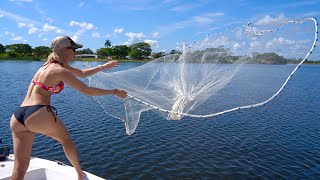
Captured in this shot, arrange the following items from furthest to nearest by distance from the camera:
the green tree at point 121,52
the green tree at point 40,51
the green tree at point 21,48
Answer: the green tree at point 40,51
the green tree at point 21,48
the green tree at point 121,52

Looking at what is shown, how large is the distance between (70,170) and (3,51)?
154 meters

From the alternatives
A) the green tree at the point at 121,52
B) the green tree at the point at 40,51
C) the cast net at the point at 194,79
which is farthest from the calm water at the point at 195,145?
the green tree at the point at 40,51

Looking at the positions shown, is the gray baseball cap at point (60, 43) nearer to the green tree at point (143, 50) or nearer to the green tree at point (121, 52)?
the green tree at point (143, 50)

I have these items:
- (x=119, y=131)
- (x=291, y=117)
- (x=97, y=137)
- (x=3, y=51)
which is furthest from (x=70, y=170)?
(x=3, y=51)

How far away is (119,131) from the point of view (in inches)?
544

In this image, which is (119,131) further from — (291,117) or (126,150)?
(291,117)

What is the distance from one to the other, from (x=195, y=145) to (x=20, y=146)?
8.45m

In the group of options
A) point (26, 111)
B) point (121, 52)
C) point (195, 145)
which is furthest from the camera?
point (121, 52)

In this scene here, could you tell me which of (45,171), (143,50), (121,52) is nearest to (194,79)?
(45,171)

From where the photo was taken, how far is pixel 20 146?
184 inches

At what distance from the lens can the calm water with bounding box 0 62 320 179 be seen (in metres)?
9.96

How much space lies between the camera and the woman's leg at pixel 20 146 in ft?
15.1

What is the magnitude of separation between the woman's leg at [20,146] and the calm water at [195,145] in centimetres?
480

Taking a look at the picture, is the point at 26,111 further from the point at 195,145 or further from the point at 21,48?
the point at 21,48
